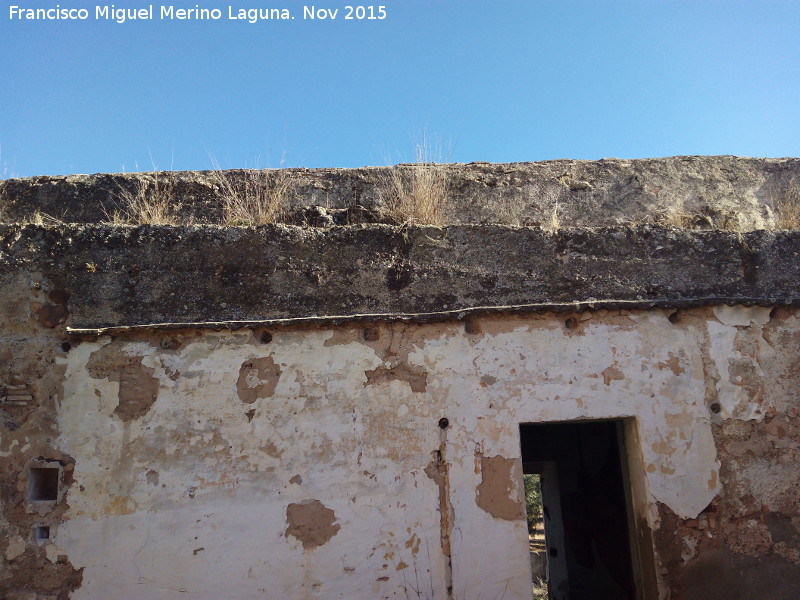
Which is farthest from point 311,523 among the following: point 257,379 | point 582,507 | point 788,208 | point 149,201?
point 582,507

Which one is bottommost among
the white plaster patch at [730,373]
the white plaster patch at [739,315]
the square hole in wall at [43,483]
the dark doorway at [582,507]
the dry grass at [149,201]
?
the dark doorway at [582,507]

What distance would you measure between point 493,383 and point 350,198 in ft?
5.92

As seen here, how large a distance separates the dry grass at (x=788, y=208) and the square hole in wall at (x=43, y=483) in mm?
4808

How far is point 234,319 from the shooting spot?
3811 mm

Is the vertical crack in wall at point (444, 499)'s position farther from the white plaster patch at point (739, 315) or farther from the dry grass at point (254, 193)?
the dry grass at point (254, 193)

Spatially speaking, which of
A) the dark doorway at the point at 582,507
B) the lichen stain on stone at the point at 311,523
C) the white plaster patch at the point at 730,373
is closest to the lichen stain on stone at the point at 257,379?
the lichen stain on stone at the point at 311,523

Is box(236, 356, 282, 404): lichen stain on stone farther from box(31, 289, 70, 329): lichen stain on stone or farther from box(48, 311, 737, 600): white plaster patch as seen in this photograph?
box(31, 289, 70, 329): lichen stain on stone

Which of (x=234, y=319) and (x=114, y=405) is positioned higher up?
(x=234, y=319)

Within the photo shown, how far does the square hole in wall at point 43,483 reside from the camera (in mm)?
3611

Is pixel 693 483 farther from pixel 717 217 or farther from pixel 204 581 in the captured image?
pixel 204 581

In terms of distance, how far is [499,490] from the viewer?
367 cm

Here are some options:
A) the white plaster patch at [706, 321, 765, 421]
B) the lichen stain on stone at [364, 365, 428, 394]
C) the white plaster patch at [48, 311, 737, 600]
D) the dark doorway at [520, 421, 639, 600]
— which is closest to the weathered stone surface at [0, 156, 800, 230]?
the white plaster patch at [706, 321, 765, 421]

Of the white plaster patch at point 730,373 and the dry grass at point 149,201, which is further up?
the dry grass at point 149,201

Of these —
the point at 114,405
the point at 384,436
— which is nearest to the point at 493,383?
the point at 384,436
